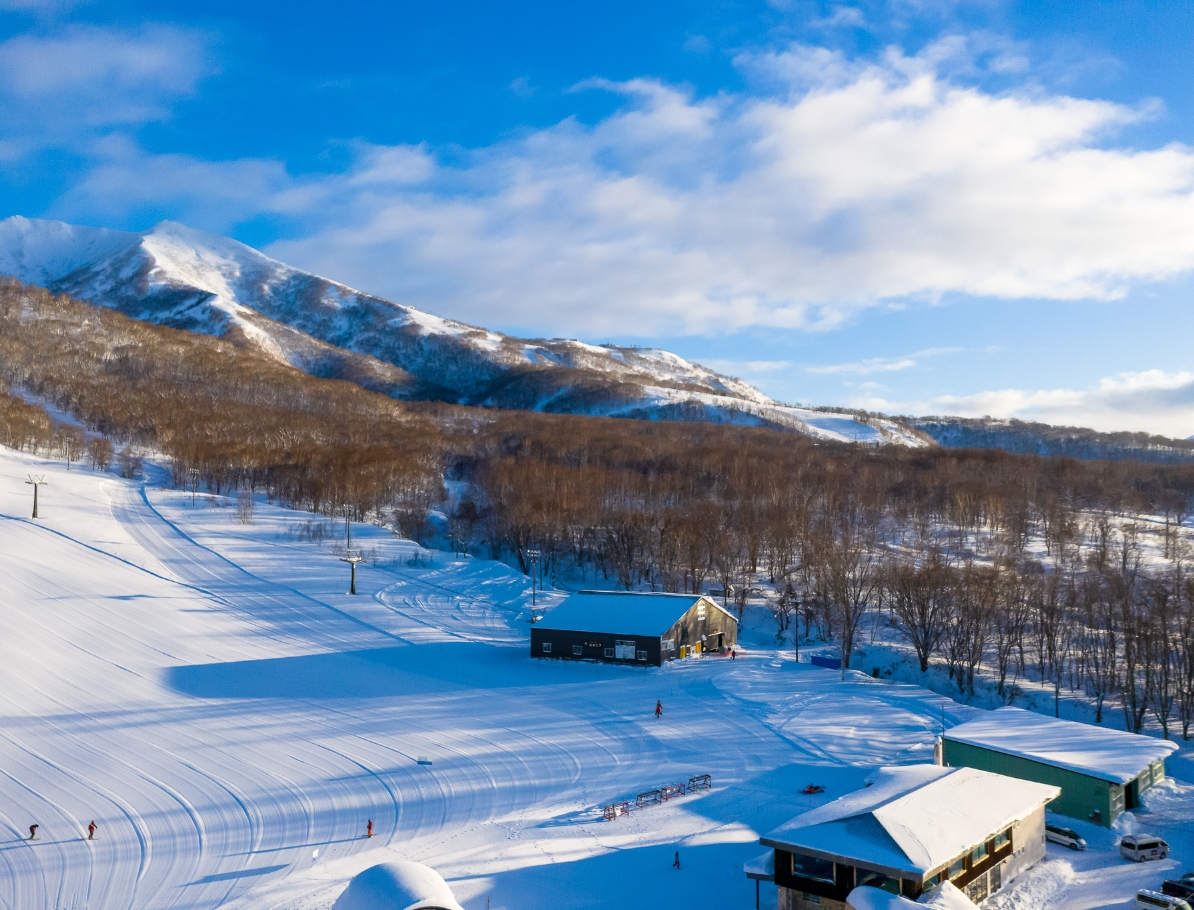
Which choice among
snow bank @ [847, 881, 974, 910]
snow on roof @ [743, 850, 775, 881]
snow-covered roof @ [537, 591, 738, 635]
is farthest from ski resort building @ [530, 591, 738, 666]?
snow bank @ [847, 881, 974, 910]

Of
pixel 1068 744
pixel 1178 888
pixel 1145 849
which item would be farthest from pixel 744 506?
pixel 1178 888

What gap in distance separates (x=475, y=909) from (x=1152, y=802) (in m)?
21.2

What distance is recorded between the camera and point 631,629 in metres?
38.9

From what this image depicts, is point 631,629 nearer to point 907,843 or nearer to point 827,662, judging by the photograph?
point 827,662

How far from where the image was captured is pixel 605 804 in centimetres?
2291

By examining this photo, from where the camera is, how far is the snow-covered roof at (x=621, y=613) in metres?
39.1

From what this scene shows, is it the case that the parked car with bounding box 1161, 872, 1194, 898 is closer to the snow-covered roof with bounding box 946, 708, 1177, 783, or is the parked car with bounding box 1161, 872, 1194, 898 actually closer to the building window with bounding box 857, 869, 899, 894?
the snow-covered roof with bounding box 946, 708, 1177, 783

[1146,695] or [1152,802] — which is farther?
[1146,695]

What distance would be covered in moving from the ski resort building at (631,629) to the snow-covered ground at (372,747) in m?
0.99

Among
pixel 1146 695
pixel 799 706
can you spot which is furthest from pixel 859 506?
pixel 799 706

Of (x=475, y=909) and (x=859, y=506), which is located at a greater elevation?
(x=859, y=506)

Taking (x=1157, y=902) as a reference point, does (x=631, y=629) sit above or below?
above

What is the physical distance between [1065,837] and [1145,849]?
6.17ft

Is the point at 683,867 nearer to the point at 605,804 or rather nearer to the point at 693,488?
the point at 605,804
